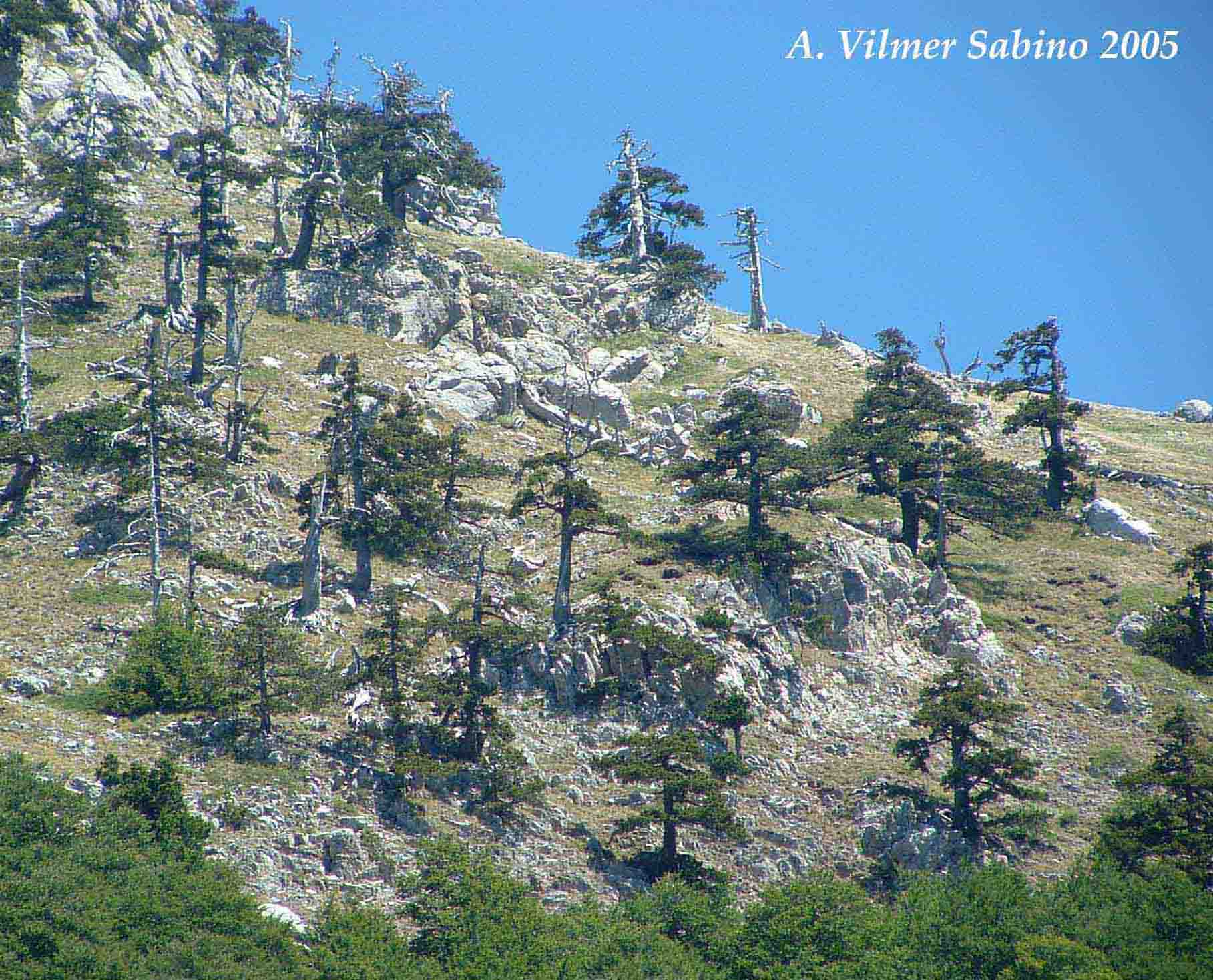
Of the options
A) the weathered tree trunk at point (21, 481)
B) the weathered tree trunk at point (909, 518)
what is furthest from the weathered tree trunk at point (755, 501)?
the weathered tree trunk at point (21, 481)

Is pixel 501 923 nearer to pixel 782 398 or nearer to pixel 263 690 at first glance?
pixel 263 690

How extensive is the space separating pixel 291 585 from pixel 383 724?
407 inches

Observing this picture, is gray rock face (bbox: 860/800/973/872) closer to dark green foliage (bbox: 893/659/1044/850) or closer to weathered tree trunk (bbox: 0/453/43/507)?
dark green foliage (bbox: 893/659/1044/850)

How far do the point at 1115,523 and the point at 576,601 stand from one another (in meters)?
34.3

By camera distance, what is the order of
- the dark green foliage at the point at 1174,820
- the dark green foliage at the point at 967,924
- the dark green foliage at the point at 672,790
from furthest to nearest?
the dark green foliage at the point at 672,790 → the dark green foliage at the point at 1174,820 → the dark green foliage at the point at 967,924

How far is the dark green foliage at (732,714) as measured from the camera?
132ft

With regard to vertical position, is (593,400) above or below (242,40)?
below

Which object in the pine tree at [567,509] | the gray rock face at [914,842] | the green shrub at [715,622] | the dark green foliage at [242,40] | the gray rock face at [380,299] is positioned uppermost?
the dark green foliage at [242,40]

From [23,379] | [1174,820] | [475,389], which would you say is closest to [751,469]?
[475,389]

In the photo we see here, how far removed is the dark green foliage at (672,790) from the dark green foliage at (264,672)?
11.0 meters

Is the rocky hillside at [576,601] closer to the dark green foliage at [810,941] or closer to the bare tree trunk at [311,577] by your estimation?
the bare tree trunk at [311,577]

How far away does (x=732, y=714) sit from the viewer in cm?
4028

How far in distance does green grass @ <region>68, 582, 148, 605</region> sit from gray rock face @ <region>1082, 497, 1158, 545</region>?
51.6 metres

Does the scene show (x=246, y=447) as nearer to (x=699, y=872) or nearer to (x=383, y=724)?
(x=383, y=724)
